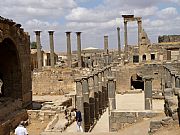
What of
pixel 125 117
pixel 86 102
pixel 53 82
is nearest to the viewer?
pixel 125 117

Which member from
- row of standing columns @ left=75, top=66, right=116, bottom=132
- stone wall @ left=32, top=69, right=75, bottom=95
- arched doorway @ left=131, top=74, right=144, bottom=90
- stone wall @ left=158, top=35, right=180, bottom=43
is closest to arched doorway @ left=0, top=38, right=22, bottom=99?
row of standing columns @ left=75, top=66, right=116, bottom=132

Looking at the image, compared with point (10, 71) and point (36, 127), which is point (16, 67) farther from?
point (36, 127)

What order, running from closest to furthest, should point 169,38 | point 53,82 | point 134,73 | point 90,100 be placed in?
point 90,100, point 53,82, point 134,73, point 169,38

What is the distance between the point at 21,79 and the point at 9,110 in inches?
127

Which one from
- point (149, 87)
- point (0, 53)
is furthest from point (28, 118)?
point (149, 87)

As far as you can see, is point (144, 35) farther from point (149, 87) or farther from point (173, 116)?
point (173, 116)

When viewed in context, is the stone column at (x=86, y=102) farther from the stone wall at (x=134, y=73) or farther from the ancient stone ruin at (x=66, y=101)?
the stone wall at (x=134, y=73)

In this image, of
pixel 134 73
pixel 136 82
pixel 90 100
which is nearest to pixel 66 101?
pixel 90 100

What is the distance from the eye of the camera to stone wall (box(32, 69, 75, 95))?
29797 millimetres

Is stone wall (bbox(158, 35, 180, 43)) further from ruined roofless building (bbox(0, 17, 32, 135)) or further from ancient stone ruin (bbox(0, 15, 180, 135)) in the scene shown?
ruined roofless building (bbox(0, 17, 32, 135))

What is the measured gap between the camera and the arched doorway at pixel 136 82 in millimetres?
33719

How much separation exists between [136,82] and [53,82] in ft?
29.9

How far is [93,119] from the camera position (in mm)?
18875

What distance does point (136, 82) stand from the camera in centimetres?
3428
